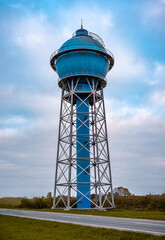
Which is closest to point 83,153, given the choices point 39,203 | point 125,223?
point 39,203

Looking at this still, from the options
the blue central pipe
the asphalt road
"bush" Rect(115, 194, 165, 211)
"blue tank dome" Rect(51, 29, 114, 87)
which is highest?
"blue tank dome" Rect(51, 29, 114, 87)

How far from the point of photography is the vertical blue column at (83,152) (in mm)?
27844

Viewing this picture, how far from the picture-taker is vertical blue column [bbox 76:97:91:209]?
27.8m

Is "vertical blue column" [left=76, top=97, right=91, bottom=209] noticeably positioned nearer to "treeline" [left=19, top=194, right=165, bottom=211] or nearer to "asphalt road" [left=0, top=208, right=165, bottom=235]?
"treeline" [left=19, top=194, right=165, bottom=211]

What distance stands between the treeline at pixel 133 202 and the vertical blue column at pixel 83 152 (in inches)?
164

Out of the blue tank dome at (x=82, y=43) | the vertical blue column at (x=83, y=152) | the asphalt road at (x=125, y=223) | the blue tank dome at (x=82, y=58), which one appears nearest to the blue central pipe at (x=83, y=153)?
the vertical blue column at (x=83, y=152)

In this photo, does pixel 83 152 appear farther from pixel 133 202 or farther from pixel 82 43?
pixel 82 43

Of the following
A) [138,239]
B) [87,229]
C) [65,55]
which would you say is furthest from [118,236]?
[65,55]

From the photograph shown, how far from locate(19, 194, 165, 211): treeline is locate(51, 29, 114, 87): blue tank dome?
560 inches

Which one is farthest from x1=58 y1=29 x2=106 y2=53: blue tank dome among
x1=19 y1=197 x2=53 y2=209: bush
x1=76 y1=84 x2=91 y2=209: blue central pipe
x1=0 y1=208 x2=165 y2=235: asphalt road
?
x1=0 y1=208 x2=165 y2=235: asphalt road

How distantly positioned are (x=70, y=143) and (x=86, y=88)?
23.2ft

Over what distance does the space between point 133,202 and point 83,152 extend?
297 inches

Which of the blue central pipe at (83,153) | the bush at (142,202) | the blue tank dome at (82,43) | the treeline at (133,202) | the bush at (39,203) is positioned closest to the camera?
the bush at (142,202)

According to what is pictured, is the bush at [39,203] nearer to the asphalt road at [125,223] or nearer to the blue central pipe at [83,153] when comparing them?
the blue central pipe at [83,153]
